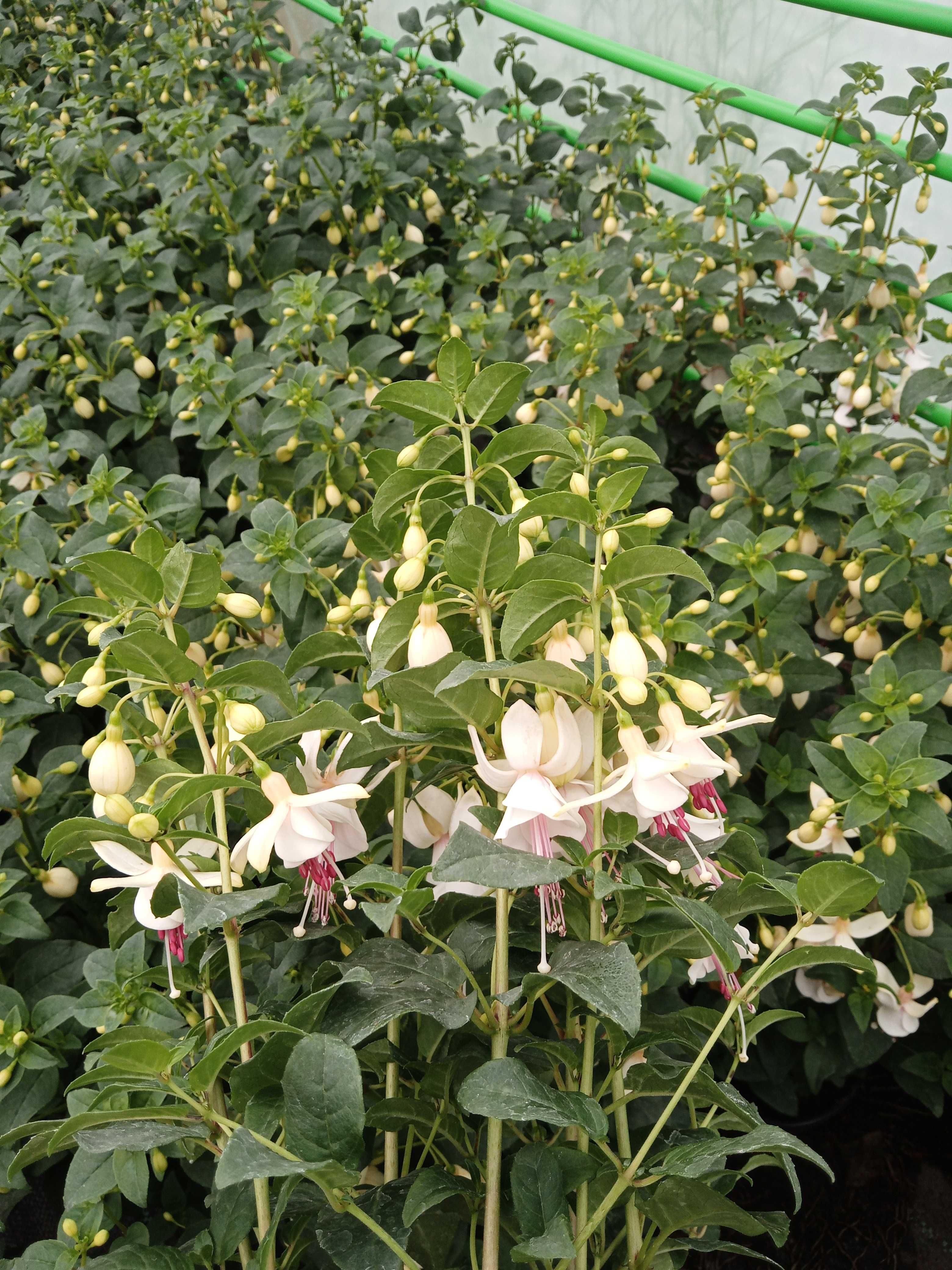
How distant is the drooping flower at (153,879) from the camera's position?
2.04ft

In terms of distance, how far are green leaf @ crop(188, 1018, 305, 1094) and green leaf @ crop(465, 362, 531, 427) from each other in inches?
16.2

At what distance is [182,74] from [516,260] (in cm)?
133

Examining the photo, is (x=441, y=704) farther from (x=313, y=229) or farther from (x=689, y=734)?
(x=313, y=229)

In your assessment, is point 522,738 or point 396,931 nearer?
point 522,738

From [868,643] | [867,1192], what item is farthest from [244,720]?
[867,1192]

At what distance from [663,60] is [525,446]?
193 centimetres

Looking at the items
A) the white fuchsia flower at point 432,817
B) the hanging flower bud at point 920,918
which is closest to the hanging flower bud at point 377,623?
the white fuchsia flower at point 432,817

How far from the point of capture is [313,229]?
90.7 inches

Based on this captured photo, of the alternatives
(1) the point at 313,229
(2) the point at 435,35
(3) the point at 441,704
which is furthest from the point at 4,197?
(3) the point at 441,704

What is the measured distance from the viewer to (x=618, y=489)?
0.64m

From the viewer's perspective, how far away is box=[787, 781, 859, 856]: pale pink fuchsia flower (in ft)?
3.65

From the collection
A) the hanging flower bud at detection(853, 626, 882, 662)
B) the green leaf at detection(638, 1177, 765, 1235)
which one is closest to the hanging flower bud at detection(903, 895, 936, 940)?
the hanging flower bud at detection(853, 626, 882, 662)

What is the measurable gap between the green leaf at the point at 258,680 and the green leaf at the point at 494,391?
0.23 metres

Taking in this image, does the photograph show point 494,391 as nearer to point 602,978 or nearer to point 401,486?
point 401,486
